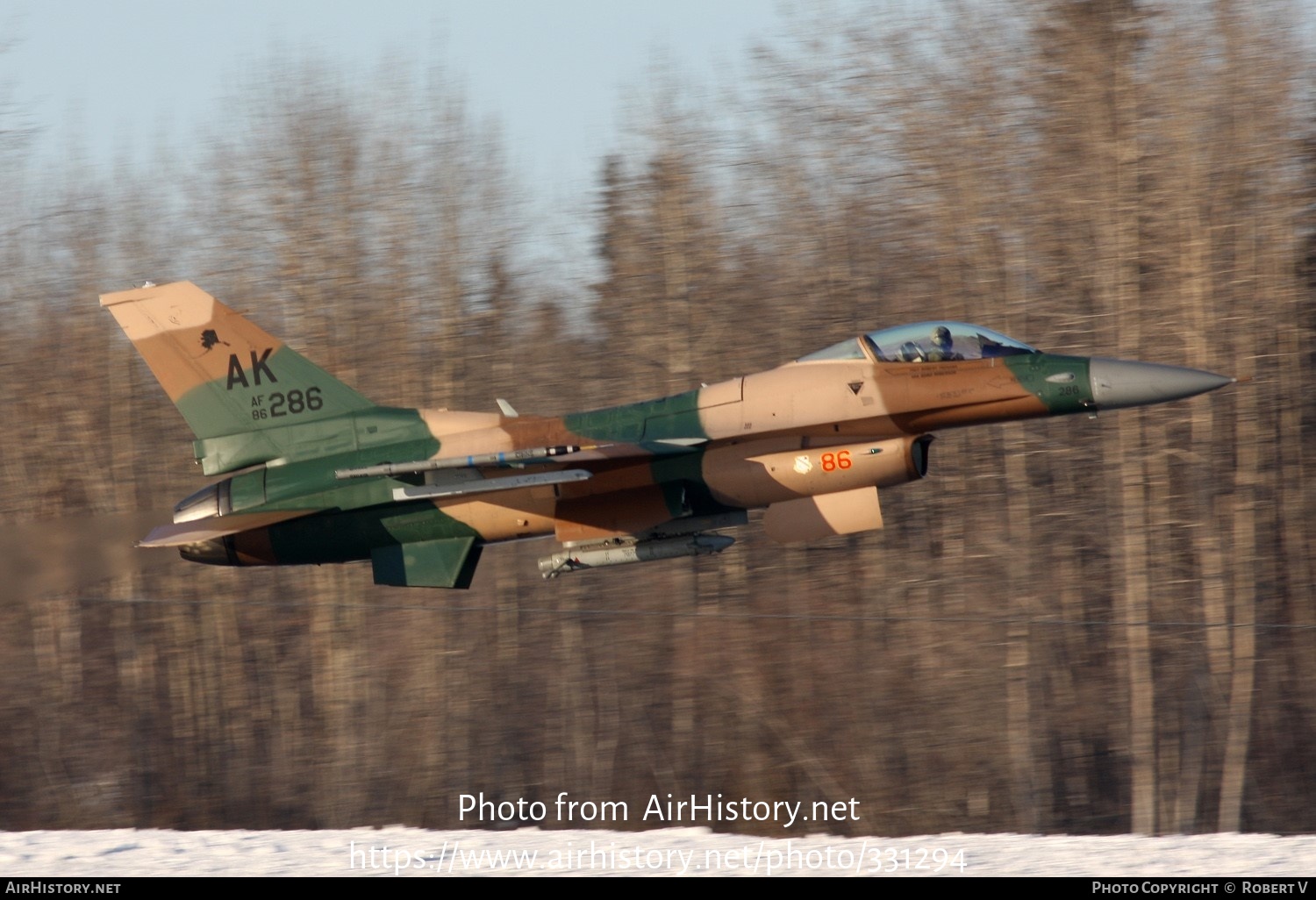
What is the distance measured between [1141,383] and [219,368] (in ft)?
30.1

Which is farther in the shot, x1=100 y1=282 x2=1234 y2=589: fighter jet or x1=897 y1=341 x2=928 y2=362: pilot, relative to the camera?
x1=897 y1=341 x2=928 y2=362: pilot

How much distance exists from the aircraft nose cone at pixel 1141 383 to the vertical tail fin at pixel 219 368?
7.27 m

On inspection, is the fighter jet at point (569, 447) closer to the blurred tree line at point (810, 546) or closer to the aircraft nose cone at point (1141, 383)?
the aircraft nose cone at point (1141, 383)

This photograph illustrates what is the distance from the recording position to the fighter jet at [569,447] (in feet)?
47.6

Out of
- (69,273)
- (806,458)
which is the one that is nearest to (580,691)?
(69,273)

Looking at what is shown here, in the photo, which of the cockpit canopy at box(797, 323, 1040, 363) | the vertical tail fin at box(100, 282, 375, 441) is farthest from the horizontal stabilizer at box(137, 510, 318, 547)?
the cockpit canopy at box(797, 323, 1040, 363)

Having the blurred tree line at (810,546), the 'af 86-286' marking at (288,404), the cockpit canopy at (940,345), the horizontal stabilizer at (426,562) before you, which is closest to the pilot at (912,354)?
the cockpit canopy at (940,345)

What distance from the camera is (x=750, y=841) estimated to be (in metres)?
13.8

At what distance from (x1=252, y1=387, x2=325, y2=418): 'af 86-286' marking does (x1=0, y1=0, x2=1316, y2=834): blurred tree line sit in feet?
30.4

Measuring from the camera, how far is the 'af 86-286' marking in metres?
16.1

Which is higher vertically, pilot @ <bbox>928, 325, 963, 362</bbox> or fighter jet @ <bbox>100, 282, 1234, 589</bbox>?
pilot @ <bbox>928, 325, 963, 362</bbox>

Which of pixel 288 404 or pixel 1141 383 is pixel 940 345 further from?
pixel 288 404

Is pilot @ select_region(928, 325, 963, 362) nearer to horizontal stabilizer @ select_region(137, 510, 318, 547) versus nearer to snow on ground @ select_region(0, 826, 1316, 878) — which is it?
snow on ground @ select_region(0, 826, 1316, 878)

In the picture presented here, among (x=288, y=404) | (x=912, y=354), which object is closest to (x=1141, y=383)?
(x=912, y=354)
